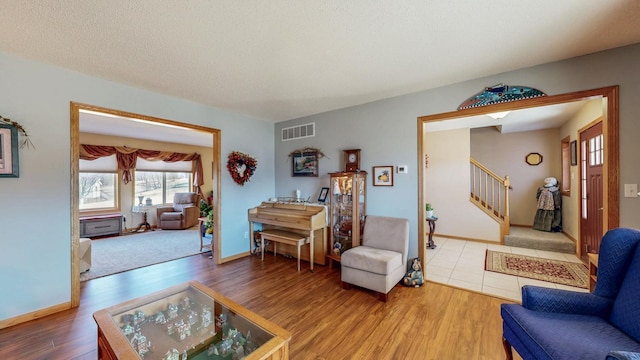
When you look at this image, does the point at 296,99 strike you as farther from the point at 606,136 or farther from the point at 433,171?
the point at 433,171

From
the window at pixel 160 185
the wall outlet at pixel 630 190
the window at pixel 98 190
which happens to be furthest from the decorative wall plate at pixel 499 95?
the window at pixel 98 190

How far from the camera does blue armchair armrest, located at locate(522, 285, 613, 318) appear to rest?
1515 mm

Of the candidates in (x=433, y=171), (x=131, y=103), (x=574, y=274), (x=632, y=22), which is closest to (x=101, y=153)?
(x=131, y=103)

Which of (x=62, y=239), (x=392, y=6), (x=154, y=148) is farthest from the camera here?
(x=154, y=148)

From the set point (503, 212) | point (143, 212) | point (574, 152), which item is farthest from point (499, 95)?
point (143, 212)

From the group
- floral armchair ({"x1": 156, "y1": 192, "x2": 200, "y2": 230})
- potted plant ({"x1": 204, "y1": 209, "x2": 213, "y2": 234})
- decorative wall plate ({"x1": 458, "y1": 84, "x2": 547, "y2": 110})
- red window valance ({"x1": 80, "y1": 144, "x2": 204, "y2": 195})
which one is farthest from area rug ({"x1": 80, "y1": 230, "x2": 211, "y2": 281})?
decorative wall plate ({"x1": 458, "y1": 84, "x2": 547, "y2": 110})

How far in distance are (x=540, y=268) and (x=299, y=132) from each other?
4.37 m

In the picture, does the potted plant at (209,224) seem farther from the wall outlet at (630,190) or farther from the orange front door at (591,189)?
the orange front door at (591,189)

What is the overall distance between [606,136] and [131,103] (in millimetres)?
5249

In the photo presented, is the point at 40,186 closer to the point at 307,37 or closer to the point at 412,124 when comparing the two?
the point at 307,37

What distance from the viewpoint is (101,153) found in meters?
5.86

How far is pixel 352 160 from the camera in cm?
377

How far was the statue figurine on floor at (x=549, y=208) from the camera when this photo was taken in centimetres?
503

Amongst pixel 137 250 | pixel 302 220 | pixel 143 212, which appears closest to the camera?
pixel 302 220
